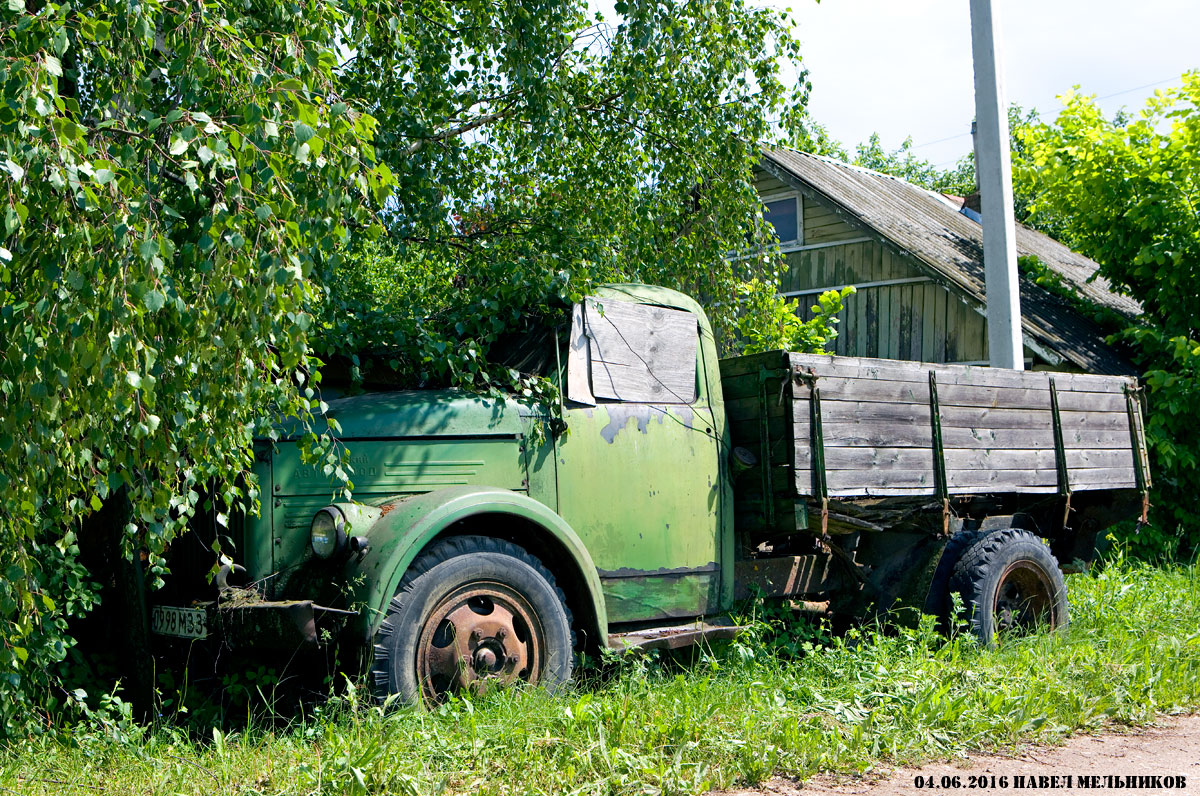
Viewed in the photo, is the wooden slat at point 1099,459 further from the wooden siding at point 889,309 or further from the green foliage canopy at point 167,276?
the wooden siding at point 889,309

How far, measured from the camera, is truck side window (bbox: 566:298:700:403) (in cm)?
567

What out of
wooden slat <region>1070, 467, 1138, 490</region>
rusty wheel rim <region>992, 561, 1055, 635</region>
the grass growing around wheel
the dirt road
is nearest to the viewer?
the grass growing around wheel

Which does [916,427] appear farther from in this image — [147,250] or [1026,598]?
[147,250]

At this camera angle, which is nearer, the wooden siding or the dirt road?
the dirt road

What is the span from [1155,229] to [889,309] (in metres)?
4.38

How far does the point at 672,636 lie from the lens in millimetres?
5605

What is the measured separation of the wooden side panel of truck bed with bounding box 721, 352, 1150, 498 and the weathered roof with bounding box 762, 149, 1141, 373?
226 inches

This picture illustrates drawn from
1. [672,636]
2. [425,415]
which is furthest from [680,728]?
[425,415]

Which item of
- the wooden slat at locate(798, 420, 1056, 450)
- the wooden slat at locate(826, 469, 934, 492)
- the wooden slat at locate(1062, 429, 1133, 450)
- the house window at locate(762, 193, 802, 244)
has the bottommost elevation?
the wooden slat at locate(826, 469, 934, 492)

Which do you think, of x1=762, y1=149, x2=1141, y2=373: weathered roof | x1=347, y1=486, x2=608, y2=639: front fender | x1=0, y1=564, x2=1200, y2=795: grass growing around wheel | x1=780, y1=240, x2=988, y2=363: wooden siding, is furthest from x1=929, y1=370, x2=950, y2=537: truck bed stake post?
x1=780, y1=240, x2=988, y2=363: wooden siding

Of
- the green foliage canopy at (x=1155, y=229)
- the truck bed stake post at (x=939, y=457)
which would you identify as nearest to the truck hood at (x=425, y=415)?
the truck bed stake post at (x=939, y=457)

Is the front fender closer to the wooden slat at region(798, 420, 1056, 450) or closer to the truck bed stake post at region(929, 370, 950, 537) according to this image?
the wooden slat at region(798, 420, 1056, 450)

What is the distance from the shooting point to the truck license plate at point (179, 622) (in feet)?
15.4

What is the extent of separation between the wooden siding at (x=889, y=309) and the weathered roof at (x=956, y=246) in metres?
0.40
